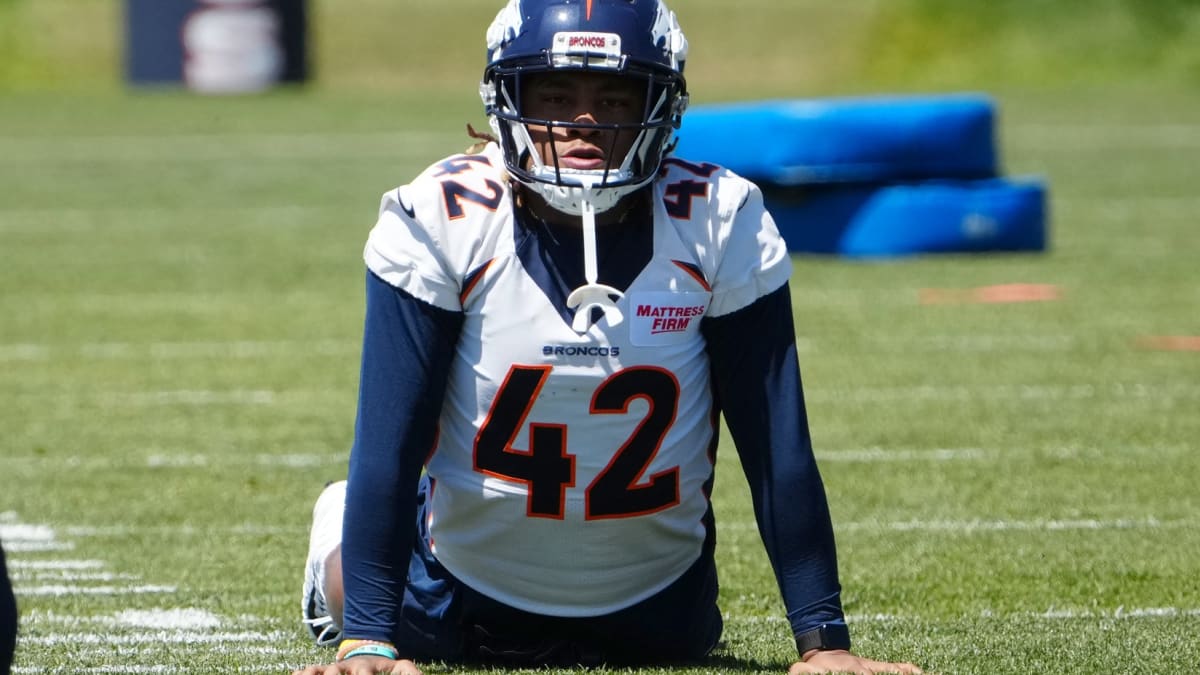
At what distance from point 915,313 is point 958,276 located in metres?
1.41

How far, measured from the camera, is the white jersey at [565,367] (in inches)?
133

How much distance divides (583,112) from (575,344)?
407 mm

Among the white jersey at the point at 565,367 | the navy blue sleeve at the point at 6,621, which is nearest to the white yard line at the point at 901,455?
the white jersey at the point at 565,367

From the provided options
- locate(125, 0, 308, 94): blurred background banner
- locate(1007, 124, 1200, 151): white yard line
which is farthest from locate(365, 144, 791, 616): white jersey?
locate(125, 0, 308, 94): blurred background banner

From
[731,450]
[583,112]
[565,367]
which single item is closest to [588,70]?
[583,112]

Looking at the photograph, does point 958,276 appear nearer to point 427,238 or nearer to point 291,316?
point 291,316

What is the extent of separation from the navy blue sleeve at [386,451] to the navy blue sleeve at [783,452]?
514mm

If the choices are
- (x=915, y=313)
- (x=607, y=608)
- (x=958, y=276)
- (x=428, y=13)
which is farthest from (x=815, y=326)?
(x=428, y=13)

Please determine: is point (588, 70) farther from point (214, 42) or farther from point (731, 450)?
point (214, 42)

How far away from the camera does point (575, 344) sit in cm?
338

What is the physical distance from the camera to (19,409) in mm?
7535

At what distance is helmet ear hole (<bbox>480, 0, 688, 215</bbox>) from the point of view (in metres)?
3.36

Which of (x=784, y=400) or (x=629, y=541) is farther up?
(x=784, y=400)

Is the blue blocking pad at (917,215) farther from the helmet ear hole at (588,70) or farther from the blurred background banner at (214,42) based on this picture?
the blurred background banner at (214,42)
